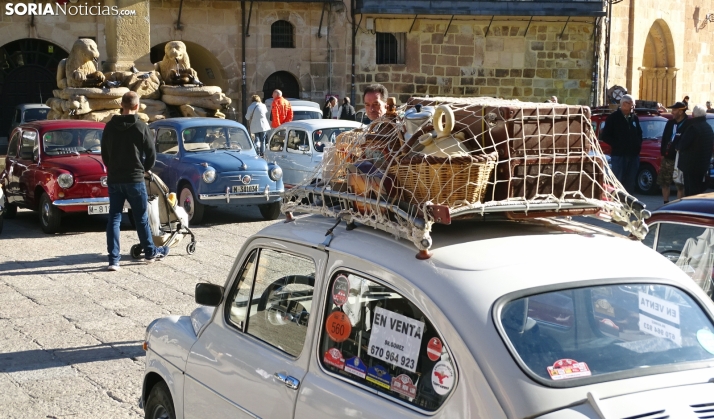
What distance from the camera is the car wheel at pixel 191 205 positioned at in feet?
47.1

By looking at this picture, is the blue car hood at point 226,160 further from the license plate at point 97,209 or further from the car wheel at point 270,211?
the license plate at point 97,209

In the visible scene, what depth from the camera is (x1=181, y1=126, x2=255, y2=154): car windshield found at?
15.1m

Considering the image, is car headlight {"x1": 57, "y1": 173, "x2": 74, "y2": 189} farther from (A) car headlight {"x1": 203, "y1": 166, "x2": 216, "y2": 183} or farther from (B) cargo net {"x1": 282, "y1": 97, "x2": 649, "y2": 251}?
(B) cargo net {"x1": 282, "y1": 97, "x2": 649, "y2": 251}

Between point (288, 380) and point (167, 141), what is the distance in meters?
12.1

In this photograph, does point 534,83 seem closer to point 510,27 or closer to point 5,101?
point 510,27

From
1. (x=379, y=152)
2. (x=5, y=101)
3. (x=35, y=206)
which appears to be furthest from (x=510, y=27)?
(x=379, y=152)

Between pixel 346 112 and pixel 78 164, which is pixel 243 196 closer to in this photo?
pixel 78 164

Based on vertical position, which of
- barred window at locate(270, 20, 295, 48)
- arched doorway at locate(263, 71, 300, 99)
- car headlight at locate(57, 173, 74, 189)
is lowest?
car headlight at locate(57, 173, 74, 189)

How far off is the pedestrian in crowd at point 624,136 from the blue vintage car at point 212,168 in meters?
5.42

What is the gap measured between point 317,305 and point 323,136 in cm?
1356

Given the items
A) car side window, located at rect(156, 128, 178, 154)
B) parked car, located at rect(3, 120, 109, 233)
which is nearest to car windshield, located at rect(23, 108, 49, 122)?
parked car, located at rect(3, 120, 109, 233)

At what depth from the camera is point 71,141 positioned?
1436 centimetres

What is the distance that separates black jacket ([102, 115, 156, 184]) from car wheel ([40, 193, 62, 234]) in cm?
346

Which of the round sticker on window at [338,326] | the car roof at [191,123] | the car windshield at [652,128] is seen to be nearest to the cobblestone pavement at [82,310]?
the car roof at [191,123]
